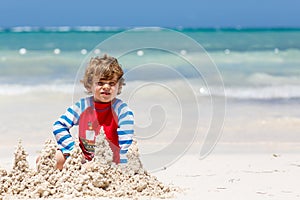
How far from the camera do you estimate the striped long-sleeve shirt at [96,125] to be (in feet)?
11.3

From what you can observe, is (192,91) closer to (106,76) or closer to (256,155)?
(256,155)

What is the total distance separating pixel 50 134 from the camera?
549cm

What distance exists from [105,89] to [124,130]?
27cm

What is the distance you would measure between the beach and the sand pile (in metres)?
0.22

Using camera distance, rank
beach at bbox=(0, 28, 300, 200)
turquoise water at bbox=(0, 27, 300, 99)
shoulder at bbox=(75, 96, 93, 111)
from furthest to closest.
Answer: turquoise water at bbox=(0, 27, 300, 99)
beach at bbox=(0, 28, 300, 200)
shoulder at bbox=(75, 96, 93, 111)

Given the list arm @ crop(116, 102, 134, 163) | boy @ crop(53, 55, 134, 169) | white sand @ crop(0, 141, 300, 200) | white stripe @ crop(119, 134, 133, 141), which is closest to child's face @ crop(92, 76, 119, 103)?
boy @ crop(53, 55, 134, 169)

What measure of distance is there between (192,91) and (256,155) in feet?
11.9

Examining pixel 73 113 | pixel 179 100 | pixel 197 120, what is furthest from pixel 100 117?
pixel 179 100

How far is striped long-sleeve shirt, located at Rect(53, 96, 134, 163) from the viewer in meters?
3.44

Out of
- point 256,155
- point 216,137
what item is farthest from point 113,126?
point 216,137

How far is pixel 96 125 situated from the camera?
11.4 ft

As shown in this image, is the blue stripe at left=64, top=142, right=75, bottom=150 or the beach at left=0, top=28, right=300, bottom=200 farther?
the beach at left=0, top=28, right=300, bottom=200

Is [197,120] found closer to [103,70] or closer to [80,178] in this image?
[103,70]

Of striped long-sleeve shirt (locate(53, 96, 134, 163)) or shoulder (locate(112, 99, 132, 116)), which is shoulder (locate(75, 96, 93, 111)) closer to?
striped long-sleeve shirt (locate(53, 96, 134, 163))
